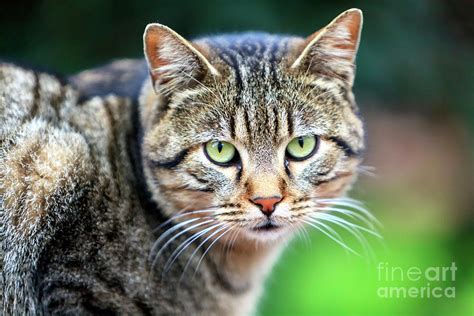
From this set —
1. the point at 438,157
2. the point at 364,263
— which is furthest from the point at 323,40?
the point at 438,157

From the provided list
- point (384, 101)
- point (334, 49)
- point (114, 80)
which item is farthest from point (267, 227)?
point (384, 101)

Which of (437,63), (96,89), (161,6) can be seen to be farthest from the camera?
(437,63)

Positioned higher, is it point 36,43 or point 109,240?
point 36,43

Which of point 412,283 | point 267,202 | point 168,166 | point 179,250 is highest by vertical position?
point 168,166

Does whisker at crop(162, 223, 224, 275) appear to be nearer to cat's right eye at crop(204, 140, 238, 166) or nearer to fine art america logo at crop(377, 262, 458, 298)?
cat's right eye at crop(204, 140, 238, 166)

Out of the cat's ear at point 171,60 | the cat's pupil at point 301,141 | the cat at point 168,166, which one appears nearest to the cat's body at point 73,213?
the cat at point 168,166

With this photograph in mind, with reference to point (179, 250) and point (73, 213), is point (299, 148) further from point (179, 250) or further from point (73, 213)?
point (73, 213)

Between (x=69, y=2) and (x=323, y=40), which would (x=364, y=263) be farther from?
(x=69, y=2)

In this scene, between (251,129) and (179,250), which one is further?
(179,250)
